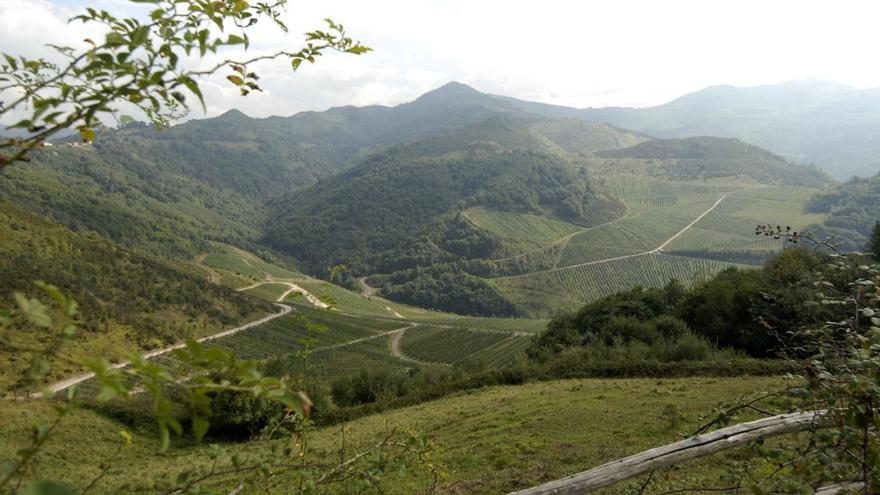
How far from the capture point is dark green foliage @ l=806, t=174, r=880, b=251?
116 metres

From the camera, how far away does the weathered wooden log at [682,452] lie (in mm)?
3615

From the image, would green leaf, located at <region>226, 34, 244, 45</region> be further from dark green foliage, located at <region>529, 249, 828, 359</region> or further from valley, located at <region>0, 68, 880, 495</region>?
dark green foliage, located at <region>529, 249, 828, 359</region>

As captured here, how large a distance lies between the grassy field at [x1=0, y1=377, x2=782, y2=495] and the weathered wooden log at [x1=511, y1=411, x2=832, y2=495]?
106 inches

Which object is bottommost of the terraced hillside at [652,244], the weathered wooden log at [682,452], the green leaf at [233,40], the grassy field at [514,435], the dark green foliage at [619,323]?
the terraced hillside at [652,244]

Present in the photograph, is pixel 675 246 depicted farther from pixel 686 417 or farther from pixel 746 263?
pixel 686 417

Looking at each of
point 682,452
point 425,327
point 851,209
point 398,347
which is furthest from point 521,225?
point 682,452

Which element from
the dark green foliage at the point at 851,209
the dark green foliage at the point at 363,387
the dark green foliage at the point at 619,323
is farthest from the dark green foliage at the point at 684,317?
the dark green foliage at the point at 851,209

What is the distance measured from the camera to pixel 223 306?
258ft

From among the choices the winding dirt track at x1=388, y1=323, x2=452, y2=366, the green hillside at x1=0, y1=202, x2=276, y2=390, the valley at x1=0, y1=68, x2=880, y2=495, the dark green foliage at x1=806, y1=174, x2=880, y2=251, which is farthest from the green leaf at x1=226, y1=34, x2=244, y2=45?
the dark green foliage at x1=806, y1=174, x2=880, y2=251

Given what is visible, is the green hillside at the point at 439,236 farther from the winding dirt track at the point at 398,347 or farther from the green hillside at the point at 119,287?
the green hillside at the point at 119,287

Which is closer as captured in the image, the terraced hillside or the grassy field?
the grassy field

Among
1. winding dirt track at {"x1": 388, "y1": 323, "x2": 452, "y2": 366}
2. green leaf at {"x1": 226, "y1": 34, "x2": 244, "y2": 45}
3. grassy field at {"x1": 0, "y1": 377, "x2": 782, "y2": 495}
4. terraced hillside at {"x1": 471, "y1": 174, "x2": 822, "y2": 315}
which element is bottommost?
winding dirt track at {"x1": 388, "y1": 323, "x2": 452, "y2": 366}

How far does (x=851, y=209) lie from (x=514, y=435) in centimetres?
15660

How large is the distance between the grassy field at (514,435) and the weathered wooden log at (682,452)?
2691mm
